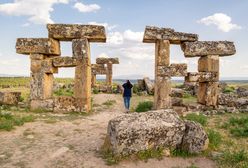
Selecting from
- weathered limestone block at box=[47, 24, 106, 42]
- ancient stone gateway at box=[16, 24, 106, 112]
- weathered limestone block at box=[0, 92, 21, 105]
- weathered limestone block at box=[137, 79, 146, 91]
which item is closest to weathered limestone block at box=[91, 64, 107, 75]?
weathered limestone block at box=[137, 79, 146, 91]

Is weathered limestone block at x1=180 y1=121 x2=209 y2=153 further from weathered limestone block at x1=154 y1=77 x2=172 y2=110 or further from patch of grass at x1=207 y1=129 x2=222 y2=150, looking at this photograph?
weathered limestone block at x1=154 y1=77 x2=172 y2=110

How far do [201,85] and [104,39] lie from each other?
5.17 m

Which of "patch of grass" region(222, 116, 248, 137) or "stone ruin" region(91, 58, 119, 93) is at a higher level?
"stone ruin" region(91, 58, 119, 93)

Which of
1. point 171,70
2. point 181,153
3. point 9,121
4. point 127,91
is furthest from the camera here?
point 127,91

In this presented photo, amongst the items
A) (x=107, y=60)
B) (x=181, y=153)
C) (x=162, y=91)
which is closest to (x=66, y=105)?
(x=162, y=91)

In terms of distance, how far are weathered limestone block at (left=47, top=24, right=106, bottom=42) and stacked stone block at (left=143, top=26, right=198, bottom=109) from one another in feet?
6.63

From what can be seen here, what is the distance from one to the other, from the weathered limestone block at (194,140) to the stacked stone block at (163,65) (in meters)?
A: 6.50

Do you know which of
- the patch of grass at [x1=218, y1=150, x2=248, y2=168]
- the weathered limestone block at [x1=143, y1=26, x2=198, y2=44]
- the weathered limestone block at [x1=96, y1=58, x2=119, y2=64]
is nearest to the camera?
the patch of grass at [x1=218, y1=150, x2=248, y2=168]

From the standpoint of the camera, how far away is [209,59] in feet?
47.8

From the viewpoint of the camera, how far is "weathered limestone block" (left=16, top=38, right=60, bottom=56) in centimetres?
1391

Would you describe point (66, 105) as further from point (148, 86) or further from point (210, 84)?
point (148, 86)

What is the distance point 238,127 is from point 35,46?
9.05 metres

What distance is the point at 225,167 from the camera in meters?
6.65

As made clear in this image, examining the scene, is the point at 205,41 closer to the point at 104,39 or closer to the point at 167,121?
the point at 104,39
